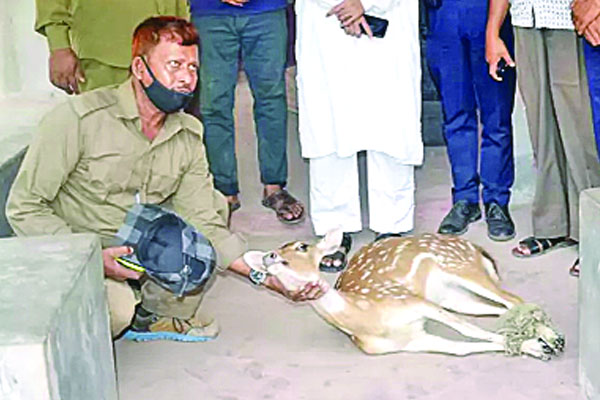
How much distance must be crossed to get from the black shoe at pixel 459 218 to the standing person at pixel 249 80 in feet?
2.12

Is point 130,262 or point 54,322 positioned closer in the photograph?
point 54,322

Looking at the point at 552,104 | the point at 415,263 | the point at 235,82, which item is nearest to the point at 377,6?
the point at 552,104

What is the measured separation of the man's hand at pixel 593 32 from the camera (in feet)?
10.9

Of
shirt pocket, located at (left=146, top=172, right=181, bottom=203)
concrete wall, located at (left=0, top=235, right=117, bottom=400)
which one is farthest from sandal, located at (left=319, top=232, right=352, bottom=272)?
concrete wall, located at (left=0, top=235, right=117, bottom=400)

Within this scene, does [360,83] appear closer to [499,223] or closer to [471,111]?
[471,111]

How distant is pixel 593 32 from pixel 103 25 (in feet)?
5.41

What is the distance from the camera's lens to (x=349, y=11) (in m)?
3.62

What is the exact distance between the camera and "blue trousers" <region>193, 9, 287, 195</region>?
4.14 m

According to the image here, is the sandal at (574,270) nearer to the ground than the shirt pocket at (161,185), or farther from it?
nearer to the ground

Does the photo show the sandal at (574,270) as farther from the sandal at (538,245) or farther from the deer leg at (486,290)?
the deer leg at (486,290)

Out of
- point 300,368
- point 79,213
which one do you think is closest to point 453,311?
point 300,368

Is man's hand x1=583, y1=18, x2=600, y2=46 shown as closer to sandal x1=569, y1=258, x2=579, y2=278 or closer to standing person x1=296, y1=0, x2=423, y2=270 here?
standing person x1=296, y1=0, x2=423, y2=270

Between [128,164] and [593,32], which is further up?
[593,32]

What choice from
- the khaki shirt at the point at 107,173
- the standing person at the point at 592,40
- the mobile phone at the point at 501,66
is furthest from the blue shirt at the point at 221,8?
the standing person at the point at 592,40
